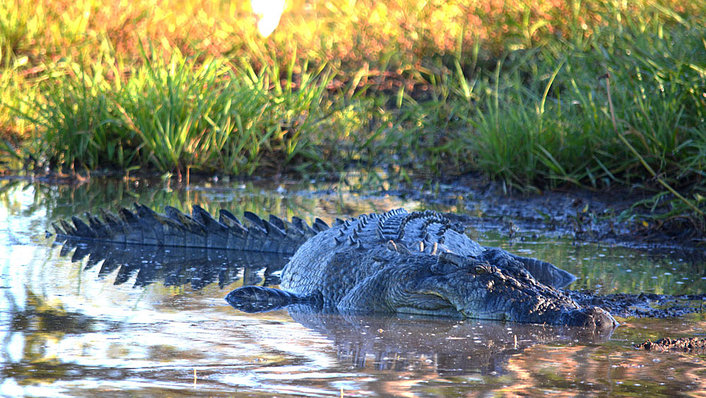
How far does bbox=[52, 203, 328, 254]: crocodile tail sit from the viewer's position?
17.0ft

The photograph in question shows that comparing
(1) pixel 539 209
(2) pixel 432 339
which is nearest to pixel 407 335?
(2) pixel 432 339

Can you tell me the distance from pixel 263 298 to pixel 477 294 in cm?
91

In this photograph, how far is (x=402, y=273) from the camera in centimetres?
363

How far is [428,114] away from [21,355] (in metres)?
6.36

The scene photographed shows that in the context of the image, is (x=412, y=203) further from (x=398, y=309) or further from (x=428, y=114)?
(x=398, y=309)

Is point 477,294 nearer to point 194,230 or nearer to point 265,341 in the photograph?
point 265,341

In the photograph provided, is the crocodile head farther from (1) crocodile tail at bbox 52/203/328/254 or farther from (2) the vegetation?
(2) the vegetation

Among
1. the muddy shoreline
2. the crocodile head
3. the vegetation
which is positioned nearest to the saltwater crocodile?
the crocodile head

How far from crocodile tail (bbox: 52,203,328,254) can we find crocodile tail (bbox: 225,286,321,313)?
3.93ft

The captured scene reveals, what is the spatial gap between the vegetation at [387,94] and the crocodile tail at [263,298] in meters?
2.14

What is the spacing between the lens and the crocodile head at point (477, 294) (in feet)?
11.2

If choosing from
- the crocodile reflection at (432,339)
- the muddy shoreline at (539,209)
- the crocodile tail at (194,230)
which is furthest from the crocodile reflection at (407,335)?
the muddy shoreline at (539,209)

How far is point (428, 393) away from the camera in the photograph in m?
2.57

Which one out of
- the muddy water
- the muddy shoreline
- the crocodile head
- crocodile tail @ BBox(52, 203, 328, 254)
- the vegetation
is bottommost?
the muddy water
